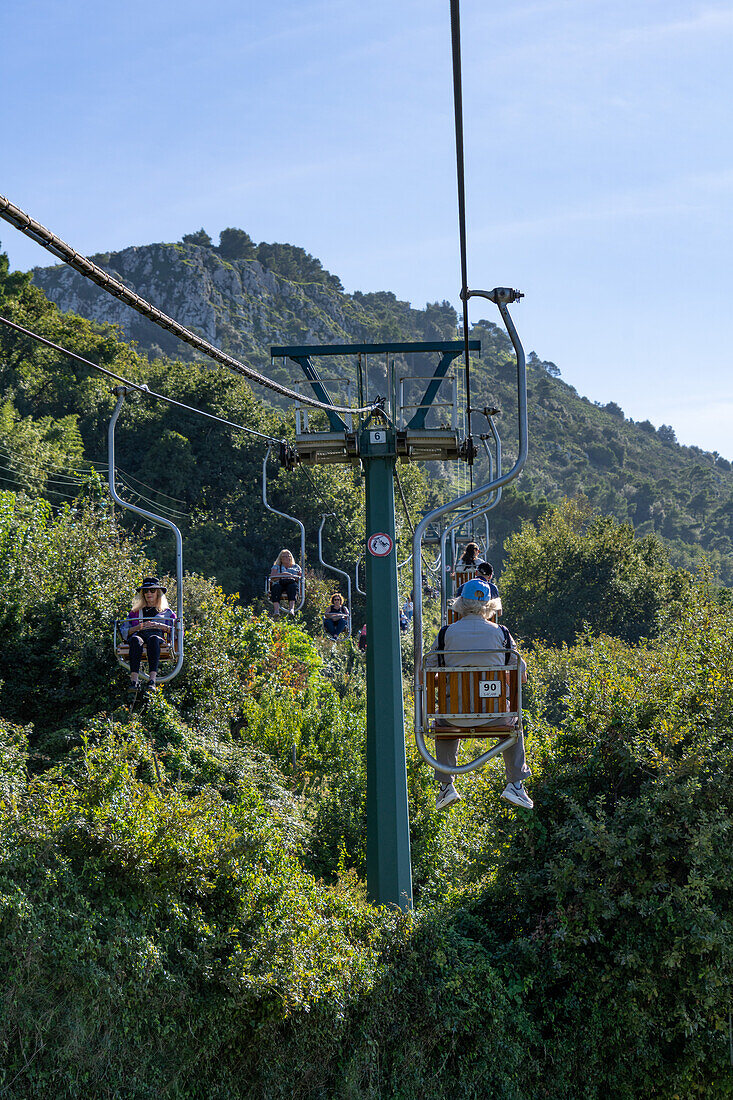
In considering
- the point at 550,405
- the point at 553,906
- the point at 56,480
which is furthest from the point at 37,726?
the point at 550,405

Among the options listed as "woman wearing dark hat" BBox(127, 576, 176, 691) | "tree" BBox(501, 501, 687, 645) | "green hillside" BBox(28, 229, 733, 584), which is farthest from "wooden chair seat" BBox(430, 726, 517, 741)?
"green hillside" BBox(28, 229, 733, 584)

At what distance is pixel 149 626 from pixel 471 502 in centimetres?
578

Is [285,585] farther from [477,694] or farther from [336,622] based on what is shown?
[477,694]

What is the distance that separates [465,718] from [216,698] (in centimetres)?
1024

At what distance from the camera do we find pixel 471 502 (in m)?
6.71

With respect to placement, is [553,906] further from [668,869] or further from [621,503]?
[621,503]

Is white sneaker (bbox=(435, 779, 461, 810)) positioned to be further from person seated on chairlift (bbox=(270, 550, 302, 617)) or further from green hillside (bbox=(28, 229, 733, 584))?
green hillside (bbox=(28, 229, 733, 584))

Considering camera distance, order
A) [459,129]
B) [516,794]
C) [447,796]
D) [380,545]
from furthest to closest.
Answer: [380,545]
[447,796]
[516,794]
[459,129]

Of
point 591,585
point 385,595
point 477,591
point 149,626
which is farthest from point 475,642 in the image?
point 591,585

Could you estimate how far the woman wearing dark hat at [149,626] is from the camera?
446 inches

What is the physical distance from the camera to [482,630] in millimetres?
7418

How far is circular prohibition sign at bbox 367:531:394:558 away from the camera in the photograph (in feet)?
35.0

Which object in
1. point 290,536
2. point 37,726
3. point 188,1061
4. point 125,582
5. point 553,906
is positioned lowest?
point 188,1061

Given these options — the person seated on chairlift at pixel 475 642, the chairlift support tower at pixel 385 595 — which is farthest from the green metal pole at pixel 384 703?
the person seated on chairlift at pixel 475 642
